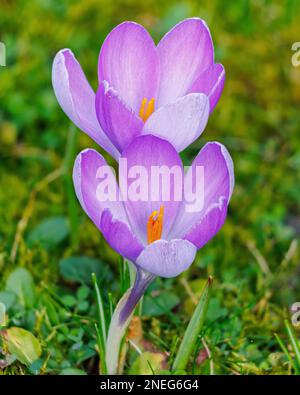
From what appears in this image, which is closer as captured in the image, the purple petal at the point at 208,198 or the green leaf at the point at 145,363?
the purple petal at the point at 208,198

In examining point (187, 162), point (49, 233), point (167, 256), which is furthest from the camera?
point (187, 162)

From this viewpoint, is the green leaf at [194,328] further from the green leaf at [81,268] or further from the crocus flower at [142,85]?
the green leaf at [81,268]

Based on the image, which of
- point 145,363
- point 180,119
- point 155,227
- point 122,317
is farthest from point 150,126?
point 145,363

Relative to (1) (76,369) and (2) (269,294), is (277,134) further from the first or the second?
(1) (76,369)

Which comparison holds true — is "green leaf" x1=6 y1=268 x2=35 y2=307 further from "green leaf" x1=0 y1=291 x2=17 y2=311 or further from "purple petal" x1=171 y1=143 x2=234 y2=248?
"purple petal" x1=171 y1=143 x2=234 y2=248

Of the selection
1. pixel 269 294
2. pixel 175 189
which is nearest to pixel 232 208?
pixel 269 294

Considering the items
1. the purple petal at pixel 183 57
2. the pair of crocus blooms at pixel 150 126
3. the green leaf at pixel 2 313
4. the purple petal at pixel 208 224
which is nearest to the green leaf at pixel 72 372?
the green leaf at pixel 2 313

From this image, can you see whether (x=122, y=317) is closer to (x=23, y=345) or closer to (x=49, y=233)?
(x=23, y=345)
